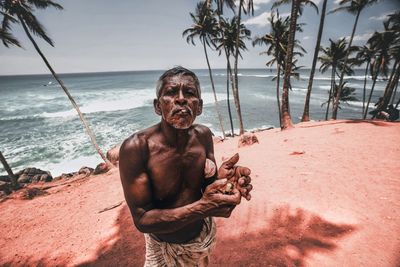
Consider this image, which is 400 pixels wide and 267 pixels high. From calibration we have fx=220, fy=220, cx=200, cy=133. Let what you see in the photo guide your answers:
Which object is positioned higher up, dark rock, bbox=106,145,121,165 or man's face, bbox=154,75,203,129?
A: man's face, bbox=154,75,203,129

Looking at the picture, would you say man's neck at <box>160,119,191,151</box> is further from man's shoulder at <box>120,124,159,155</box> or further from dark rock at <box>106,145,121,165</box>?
dark rock at <box>106,145,121,165</box>

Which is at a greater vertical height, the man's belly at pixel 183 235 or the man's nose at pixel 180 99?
the man's nose at pixel 180 99

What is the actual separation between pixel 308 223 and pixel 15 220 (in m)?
8.48

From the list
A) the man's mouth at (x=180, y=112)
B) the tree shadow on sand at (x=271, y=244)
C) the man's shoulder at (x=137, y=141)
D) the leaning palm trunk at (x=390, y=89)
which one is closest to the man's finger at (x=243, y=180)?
the man's mouth at (x=180, y=112)

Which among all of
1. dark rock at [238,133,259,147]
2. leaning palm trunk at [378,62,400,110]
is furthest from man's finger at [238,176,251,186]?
leaning palm trunk at [378,62,400,110]

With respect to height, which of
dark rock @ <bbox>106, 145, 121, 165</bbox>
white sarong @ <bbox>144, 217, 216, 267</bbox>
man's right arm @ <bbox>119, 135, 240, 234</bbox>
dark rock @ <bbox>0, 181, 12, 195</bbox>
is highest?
man's right arm @ <bbox>119, 135, 240, 234</bbox>

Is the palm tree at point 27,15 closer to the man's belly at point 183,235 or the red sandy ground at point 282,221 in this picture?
the red sandy ground at point 282,221

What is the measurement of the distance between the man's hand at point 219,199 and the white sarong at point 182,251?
686 millimetres

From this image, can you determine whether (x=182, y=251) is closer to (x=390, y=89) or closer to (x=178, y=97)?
(x=178, y=97)

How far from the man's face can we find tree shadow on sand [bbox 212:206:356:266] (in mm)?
3329

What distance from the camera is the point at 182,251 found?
1.90 meters

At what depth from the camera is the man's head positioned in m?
1.57

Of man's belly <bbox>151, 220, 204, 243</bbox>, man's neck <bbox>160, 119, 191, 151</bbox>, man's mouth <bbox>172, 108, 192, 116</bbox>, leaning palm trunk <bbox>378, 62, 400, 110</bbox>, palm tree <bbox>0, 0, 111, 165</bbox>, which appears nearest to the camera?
man's mouth <bbox>172, 108, 192, 116</bbox>

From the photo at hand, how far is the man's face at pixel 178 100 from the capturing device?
156cm
